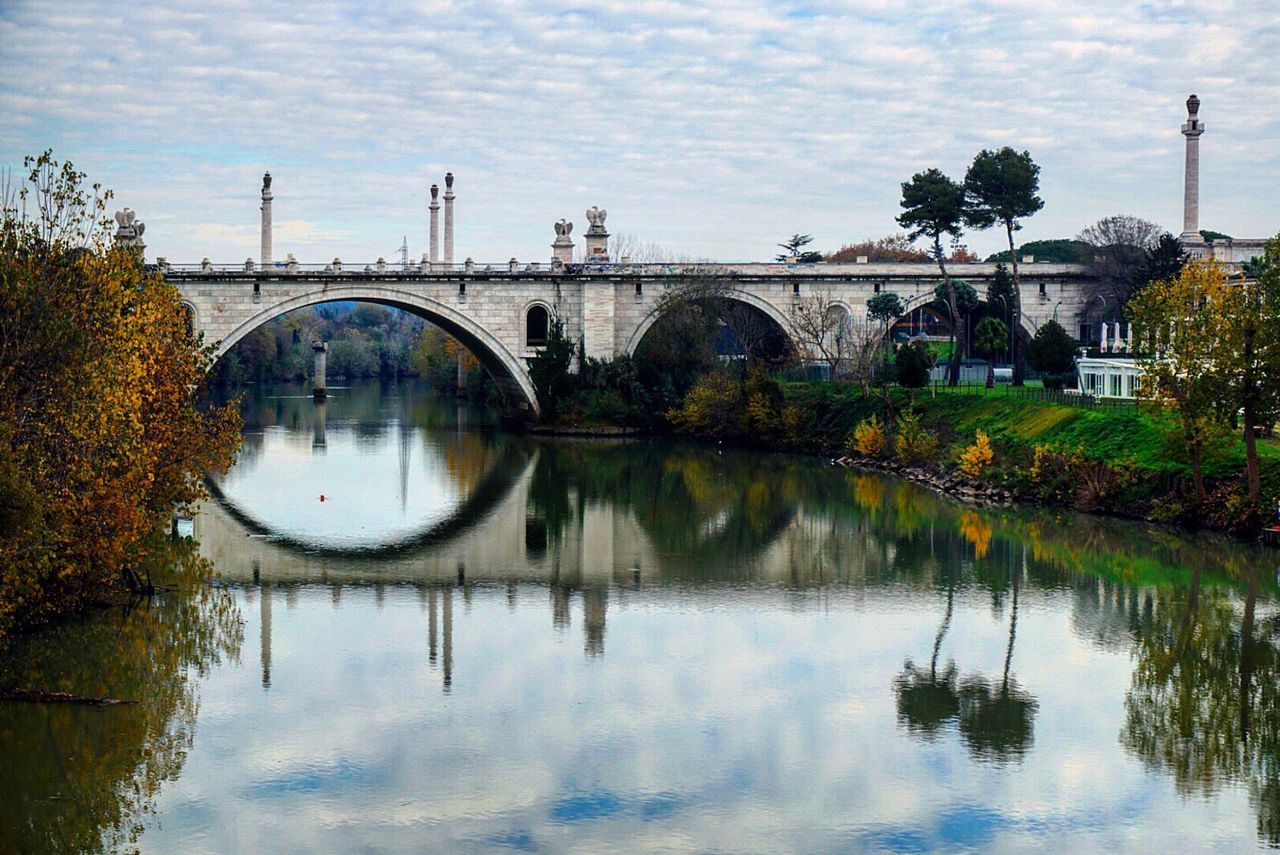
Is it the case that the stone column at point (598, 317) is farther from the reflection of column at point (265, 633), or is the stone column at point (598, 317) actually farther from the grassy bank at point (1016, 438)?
the reflection of column at point (265, 633)

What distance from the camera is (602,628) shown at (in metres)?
22.3

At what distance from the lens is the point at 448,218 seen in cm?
7375

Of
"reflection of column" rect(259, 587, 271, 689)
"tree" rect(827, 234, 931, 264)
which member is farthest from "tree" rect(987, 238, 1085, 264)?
"reflection of column" rect(259, 587, 271, 689)

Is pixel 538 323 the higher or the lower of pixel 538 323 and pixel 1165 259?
the lower

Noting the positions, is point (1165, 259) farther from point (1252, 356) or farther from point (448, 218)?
point (448, 218)

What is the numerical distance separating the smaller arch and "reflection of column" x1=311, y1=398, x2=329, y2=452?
859cm

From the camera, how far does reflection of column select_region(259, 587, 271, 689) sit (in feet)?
63.4

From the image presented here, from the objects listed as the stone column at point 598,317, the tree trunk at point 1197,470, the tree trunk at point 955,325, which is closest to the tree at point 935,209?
the tree trunk at point 955,325

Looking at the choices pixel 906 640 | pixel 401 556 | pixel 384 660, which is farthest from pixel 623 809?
pixel 401 556

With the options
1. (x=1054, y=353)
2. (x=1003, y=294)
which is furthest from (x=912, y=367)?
(x=1003, y=294)

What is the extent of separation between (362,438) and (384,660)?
34.5 metres

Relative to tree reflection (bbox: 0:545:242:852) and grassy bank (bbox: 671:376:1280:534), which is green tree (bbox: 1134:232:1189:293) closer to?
grassy bank (bbox: 671:376:1280:534)

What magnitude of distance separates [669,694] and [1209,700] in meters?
6.69

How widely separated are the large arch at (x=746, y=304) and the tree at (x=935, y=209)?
6299mm
